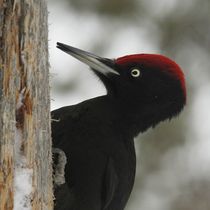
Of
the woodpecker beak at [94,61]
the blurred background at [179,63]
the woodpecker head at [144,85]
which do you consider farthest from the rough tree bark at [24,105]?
the blurred background at [179,63]

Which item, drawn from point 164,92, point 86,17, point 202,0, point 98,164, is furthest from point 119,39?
point 98,164

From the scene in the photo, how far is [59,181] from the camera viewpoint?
13.2 ft

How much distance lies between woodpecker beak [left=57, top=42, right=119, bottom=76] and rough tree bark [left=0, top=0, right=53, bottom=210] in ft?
3.05

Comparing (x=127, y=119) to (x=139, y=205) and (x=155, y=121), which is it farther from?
(x=139, y=205)

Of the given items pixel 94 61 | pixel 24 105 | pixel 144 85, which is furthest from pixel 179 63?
pixel 24 105

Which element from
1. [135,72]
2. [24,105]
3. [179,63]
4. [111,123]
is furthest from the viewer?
[179,63]

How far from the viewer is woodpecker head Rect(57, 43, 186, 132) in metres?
4.70

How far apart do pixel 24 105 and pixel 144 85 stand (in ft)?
5.53

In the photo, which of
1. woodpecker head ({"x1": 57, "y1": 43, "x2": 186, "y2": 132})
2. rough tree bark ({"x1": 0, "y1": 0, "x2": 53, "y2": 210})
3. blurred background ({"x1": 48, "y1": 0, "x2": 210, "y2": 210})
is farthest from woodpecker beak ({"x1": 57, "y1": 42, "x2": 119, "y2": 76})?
blurred background ({"x1": 48, "y1": 0, "x2": 210, "y2": 210})

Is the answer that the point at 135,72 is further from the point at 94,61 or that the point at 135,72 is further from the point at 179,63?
the point at 179,63

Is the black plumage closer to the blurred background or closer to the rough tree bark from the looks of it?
the rough tree bark

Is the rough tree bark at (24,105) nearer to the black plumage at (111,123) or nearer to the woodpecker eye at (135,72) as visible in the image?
the black plumage at (111,123)

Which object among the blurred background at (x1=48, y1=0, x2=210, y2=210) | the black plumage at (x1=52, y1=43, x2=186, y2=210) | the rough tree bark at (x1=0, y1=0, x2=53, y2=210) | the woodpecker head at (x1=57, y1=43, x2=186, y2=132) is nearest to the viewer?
the rough tree bark at (x1=0, y1=0, x2=53, y2=210)

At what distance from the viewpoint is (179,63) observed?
24.1 feet
